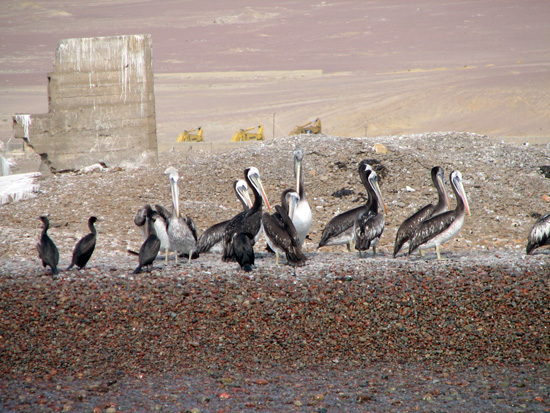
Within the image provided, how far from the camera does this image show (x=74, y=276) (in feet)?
28.1

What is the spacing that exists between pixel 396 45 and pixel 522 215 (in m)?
65.8

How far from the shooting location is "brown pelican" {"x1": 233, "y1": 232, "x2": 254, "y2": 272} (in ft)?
28.4

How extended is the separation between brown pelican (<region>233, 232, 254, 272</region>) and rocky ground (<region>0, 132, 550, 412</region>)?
0.17m

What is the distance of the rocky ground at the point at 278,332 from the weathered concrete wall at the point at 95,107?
574 cm

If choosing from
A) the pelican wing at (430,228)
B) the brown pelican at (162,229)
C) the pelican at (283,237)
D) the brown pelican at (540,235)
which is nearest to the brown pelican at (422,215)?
the pelican wing at (430,228)

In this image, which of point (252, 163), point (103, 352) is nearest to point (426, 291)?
point (103, 352)

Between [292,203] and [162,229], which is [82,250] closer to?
[162,229]

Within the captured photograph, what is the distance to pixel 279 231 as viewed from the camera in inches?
360

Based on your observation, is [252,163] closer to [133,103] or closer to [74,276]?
[133,103]

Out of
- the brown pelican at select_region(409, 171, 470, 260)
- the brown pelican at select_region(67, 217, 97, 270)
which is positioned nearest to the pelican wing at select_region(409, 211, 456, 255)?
the brown pelican at select_region(409, 171, 470, 260)

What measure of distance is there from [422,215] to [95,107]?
9720 mm

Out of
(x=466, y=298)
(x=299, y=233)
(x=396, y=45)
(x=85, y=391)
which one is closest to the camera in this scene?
(x=85, y=391)

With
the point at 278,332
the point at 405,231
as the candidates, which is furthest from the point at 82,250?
the point at 405,231

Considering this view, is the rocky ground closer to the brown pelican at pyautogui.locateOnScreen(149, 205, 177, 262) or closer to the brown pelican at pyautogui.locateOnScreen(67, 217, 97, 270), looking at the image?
the brown pelican at pyautogui.locateOnScreen(67, 217, 97, 270)
